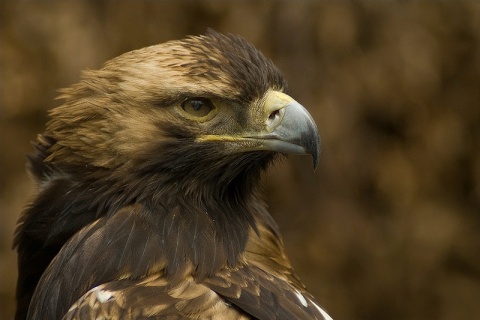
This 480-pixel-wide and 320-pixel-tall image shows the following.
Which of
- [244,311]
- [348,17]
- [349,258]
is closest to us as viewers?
[244,311]

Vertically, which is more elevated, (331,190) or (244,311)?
(244,311)

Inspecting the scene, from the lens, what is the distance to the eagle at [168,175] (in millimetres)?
3592

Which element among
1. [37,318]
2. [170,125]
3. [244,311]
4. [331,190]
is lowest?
[331,190]

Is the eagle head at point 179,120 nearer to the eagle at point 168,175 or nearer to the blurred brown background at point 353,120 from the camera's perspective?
the eagle at point 168,175

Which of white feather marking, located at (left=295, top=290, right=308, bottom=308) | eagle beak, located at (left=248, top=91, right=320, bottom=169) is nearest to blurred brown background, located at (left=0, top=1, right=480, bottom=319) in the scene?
eagle beak, located at (left=248, top=91, right=320, bottom=169)

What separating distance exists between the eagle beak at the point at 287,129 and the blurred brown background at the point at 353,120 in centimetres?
413

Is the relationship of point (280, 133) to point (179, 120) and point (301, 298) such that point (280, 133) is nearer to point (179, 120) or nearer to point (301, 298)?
point (179, 120)

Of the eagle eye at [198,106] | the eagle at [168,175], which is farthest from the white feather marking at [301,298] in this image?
the eagle eye at [198,106]

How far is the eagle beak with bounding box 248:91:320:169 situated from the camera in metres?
3.65

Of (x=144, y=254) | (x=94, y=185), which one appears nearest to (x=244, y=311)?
(x=144, y=254)

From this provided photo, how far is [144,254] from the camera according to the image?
359 cm

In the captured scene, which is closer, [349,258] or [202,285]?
[202,285]

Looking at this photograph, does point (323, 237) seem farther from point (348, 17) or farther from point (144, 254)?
point (144, 254)

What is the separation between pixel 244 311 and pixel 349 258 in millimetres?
5100
